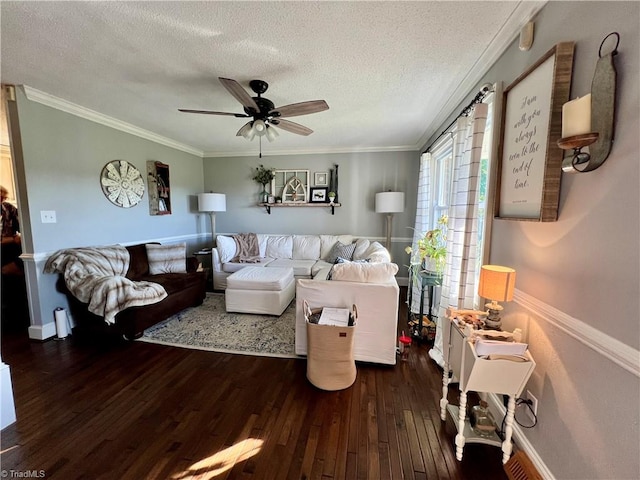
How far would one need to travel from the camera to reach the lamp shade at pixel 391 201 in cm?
425

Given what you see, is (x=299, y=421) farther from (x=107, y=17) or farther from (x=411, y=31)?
(x=107, y=17)

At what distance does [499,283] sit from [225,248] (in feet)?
12.7

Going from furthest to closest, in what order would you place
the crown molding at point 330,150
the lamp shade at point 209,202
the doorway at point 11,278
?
the lamp shade at point 209,202, the crown molding at point 330,150, the doorway at point 11,278

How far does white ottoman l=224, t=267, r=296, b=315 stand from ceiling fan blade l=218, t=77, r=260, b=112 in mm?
1931

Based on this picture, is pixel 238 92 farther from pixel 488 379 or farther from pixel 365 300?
pixel 488 379

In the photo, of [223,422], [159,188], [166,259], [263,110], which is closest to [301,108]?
[263,110]

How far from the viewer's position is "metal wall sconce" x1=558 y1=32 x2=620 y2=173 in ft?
3.02

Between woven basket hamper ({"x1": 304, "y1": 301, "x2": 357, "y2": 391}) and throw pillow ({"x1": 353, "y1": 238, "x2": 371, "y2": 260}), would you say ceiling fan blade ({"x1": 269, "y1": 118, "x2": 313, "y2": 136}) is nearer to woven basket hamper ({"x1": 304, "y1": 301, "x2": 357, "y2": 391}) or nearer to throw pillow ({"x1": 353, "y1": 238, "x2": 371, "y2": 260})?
woven basket hamper ({"x1": 304, "y1": 301, "x2": 357, "y2": 391})

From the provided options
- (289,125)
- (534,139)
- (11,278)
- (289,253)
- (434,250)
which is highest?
(289,125)

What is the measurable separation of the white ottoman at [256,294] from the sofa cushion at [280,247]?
4.51 feet

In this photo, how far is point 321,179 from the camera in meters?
4.86

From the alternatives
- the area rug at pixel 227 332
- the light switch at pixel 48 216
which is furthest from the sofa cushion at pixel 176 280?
the light switch at pixel 48 216

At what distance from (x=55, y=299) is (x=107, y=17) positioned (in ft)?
9.17

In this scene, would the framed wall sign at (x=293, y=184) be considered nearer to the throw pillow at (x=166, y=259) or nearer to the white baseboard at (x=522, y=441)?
the throw pillow at (x=166, y=259)
